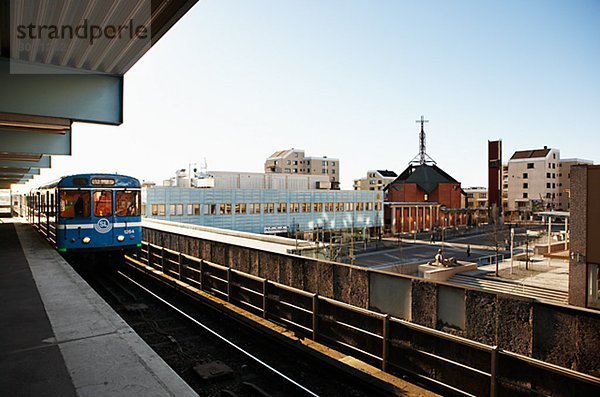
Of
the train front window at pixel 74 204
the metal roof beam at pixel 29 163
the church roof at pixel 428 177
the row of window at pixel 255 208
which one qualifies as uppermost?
the church roof at pixel 428 177

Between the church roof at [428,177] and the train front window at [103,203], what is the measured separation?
66637 millimetres

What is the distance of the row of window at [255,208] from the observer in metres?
40.2

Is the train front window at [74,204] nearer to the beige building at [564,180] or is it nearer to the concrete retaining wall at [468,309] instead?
the concrete retaining wall at [468,309]

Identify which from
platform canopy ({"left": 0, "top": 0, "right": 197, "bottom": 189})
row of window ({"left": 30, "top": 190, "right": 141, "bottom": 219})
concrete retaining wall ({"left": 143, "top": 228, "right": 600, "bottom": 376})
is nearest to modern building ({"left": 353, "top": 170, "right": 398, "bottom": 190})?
row of window ({"left": 30, "top": 190, "right": 141, "bottom": 219})

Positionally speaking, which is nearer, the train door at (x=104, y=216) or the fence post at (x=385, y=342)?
the fence post at (x=385, y=342)

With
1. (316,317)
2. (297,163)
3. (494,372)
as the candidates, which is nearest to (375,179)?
(297,163)

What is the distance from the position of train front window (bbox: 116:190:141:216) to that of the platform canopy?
597 centimetres

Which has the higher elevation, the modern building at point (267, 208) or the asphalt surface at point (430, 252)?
the modern building at point (267, 208)

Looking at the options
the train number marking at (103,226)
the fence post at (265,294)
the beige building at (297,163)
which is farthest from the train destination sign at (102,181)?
the beige building at (297,163)

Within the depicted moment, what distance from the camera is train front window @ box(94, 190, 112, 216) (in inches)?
567

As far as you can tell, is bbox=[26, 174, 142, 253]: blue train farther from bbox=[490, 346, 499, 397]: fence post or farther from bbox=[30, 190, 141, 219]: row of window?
bbox=[490, 346, 499, 397]: fence post

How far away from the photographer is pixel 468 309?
250 inches

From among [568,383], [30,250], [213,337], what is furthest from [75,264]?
[568,383]

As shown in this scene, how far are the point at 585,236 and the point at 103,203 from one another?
20.5 metres
